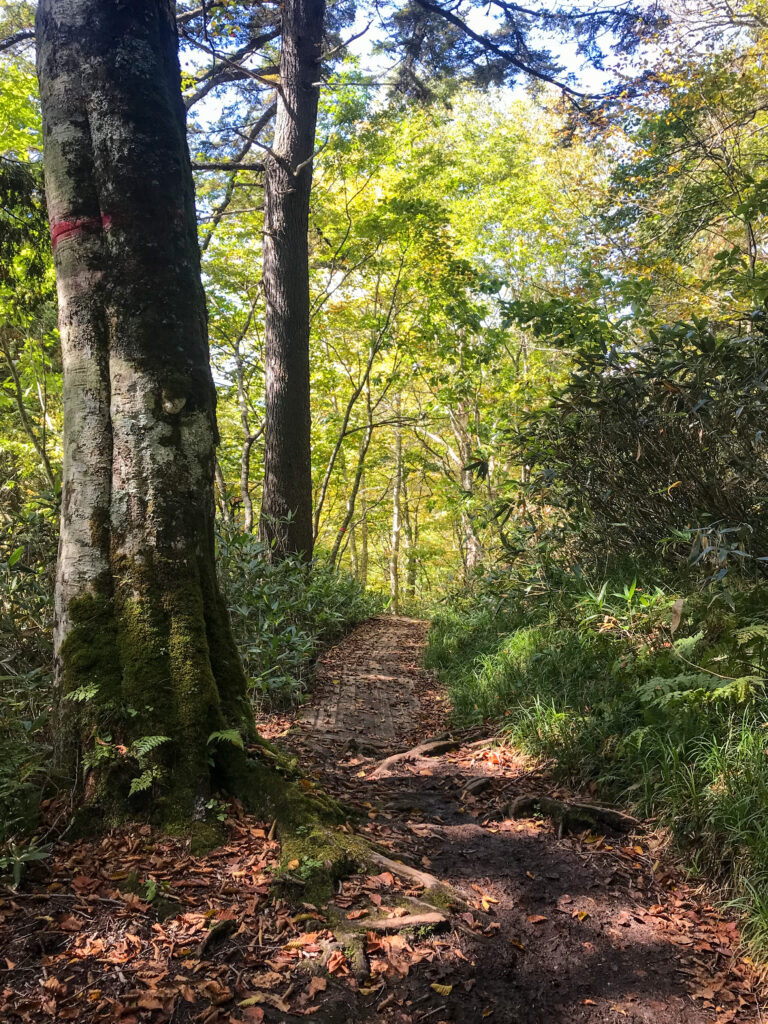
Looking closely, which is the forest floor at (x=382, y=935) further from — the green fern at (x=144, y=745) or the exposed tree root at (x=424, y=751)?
the exposed tree root at (x=424, y=751)

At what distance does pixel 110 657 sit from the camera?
8.50 ft

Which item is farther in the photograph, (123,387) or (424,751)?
(424,751)

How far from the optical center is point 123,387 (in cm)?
265

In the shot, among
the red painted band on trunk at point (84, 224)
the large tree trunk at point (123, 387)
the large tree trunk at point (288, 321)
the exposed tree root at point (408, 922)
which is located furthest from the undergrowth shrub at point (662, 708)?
the large tree trunk at point (288, 321)

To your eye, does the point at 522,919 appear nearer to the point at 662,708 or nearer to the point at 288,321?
the point at 662,708

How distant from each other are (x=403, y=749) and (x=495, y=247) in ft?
51.9

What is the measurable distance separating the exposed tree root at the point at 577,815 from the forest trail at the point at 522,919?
59mm

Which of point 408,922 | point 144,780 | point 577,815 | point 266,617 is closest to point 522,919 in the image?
point 408,922

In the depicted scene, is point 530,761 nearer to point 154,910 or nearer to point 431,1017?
point 431,1017

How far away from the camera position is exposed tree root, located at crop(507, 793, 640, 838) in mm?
3053

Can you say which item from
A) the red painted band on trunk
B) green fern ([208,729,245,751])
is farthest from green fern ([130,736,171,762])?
the red painted band on trunk

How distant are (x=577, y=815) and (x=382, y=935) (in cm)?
144

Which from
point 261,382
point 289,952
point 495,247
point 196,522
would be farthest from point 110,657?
point 495,247

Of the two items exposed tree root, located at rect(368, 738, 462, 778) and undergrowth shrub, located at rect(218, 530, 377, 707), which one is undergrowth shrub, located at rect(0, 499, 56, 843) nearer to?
undergrowth shrub, located at rect(218, 530, 377, 707)
